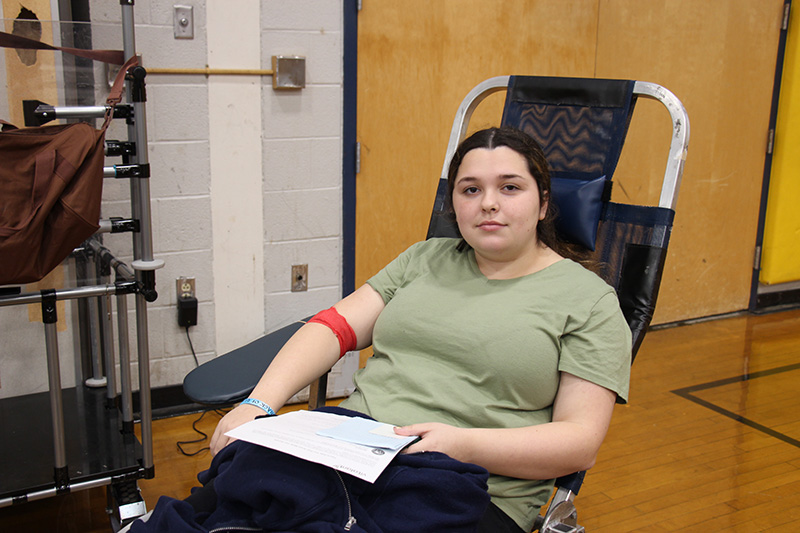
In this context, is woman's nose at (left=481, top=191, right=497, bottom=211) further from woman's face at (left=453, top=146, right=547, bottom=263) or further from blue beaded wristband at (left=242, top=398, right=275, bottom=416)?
blue beaded wristband at (left=242, top=398, right=275, bottom=416)

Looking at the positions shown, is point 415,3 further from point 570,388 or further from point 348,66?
point 570,388

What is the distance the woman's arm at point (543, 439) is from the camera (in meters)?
1.26

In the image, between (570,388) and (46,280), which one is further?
(46,280)

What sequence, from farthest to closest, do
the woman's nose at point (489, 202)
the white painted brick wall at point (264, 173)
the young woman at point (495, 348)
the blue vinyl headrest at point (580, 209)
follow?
the white painted brick wall at point (264, 173) < the blue vinyl headrest at point (580, 209) < the woman's nose at point (489, 202) < the young woman at point (495, 348)

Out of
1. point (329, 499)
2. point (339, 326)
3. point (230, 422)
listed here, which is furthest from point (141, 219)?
point (329, 499)

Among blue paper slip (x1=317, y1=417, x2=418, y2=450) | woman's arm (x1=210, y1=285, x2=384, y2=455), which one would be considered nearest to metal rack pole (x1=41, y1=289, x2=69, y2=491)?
Answer: woman's arm (x1=210, y1=285, x2=384, y2=455)

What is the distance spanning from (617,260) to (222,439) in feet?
3.05

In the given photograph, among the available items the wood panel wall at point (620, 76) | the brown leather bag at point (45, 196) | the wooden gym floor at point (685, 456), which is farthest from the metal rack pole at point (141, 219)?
the wood panel wall at point (620, 76)

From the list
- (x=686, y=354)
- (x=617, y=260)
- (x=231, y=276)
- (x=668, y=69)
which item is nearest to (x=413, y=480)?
(x=617, y=260)

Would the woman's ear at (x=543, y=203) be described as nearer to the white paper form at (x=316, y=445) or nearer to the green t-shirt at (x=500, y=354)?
the green t-shirt at (x=500, y=354)

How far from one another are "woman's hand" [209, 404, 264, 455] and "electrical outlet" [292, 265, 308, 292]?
1486mm

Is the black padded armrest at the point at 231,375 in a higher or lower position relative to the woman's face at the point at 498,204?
lower

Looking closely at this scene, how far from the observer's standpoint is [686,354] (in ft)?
11.8

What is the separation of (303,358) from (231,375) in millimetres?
162
